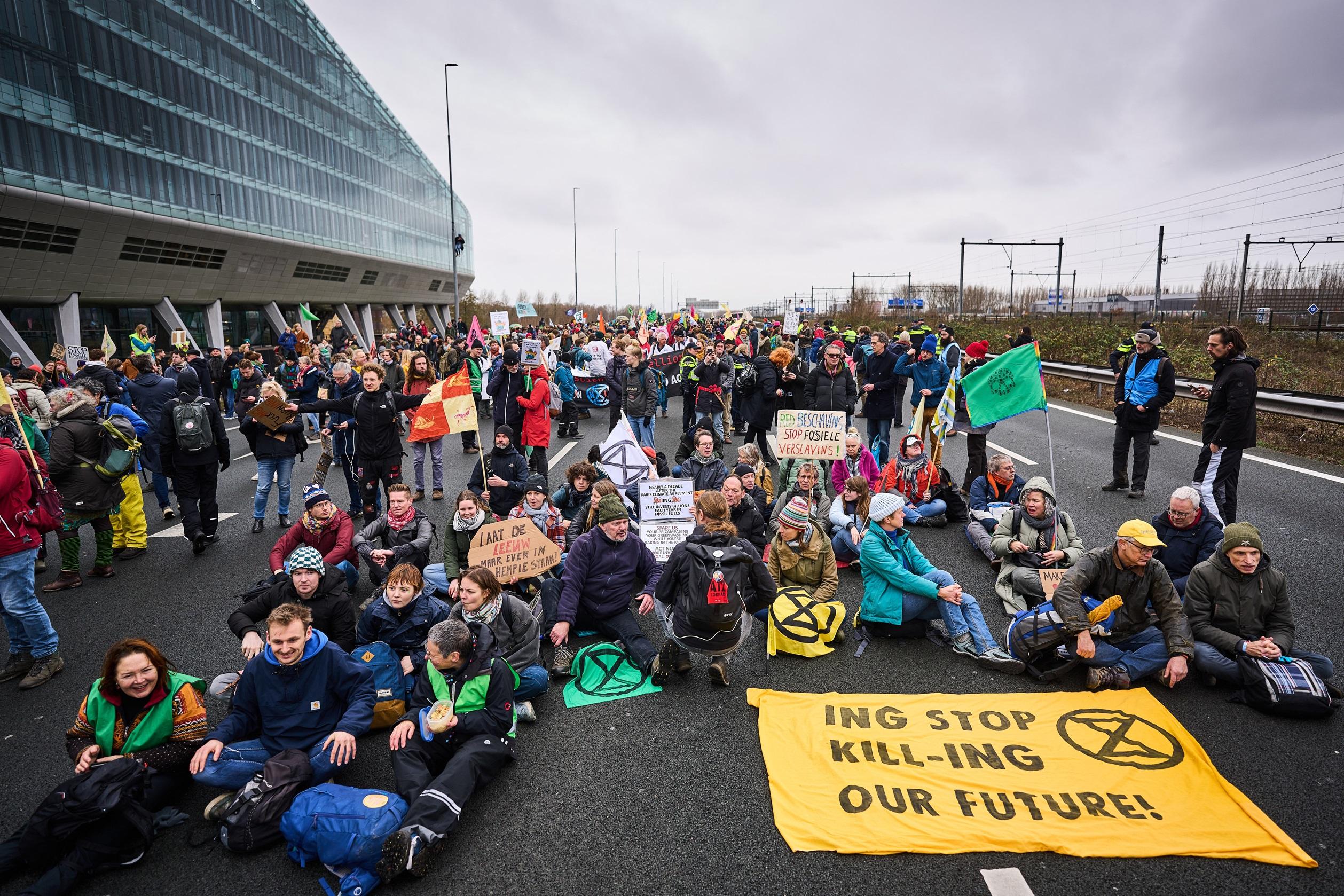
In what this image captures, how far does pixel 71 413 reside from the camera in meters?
7.25

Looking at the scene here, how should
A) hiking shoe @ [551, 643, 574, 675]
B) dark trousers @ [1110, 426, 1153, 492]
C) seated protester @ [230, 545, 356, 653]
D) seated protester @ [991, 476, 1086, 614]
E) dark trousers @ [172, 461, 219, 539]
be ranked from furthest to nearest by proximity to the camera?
dark trousers @ [1110, 426, 1153, 492], dark trousers @ [172, 461, 219, 539], seated protester @ [991, 476, 1086, 614], hiking shoe @ [551, 643, 574, 675], seated protester @ [230, 545, 356, 653]

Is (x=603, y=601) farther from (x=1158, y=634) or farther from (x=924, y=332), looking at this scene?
(x=924, y=332)

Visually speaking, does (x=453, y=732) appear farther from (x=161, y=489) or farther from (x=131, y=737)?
(x=161, y=489)

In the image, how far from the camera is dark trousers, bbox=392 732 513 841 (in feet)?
12.0

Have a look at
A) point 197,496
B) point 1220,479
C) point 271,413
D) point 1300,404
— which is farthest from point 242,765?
point 1300,404

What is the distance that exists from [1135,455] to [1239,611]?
17.6 feet

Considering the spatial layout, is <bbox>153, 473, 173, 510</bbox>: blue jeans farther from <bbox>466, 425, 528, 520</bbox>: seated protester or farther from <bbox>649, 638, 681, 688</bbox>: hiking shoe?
<bbox>649, 638, 681, 688</bbox>: hiking shoe

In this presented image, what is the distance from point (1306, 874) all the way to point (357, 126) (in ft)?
233

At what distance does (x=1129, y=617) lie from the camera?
17.4 feet


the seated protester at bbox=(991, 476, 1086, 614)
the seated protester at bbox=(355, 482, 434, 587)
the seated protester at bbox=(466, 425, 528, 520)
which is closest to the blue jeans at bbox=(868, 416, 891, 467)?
the seated protester at bbox=(991, 476, 1086, 614)

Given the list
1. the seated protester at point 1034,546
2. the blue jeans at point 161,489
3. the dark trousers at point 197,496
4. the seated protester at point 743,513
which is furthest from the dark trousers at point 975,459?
the blue jeans at point 161,489

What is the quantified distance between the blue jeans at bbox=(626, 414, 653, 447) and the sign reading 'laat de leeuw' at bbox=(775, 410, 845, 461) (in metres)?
3.58

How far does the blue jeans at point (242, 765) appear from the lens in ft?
13.0

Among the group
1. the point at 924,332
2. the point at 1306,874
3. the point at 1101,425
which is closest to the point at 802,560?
the point at 1306,874
